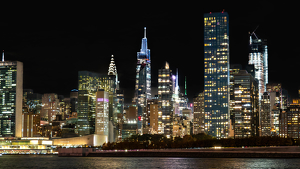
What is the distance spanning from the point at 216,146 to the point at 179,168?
262 feet

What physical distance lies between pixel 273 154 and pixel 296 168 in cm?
6981

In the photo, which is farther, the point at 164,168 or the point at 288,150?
the point at 288,150

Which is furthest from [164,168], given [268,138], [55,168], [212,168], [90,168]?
[268,138]

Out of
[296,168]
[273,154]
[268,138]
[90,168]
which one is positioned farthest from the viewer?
[268,138]

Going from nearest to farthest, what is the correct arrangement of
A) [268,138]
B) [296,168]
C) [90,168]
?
[296,168] → [90,168] → [268,138]

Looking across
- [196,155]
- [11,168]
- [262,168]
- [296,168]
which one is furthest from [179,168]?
[196,155]

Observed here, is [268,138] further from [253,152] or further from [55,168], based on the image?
[55,168]

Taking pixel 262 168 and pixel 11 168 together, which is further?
pixel 11 168

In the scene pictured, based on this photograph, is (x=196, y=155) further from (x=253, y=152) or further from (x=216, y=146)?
(x=253, y=152)

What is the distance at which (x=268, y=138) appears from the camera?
198 metres

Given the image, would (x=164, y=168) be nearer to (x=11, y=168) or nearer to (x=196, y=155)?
(x=11, y=168)

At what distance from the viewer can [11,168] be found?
422ft

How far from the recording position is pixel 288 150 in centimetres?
18738

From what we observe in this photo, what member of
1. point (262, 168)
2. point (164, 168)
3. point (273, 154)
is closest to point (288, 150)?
point (273, 154)
